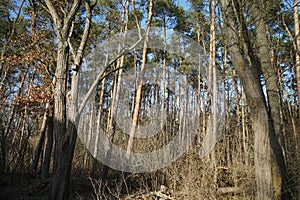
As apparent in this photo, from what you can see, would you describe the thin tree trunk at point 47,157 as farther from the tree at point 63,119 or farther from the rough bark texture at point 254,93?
the rough bark texture at point 254,93

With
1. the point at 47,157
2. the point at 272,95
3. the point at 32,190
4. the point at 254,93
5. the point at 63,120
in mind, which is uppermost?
the point at 272,95

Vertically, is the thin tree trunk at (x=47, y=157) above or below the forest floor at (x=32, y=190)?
above

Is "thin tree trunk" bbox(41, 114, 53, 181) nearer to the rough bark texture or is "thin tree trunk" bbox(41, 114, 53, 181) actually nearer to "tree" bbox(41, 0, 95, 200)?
"tree" bbox(41, 0, 95, 200)

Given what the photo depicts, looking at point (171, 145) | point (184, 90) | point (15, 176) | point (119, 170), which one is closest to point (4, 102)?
point (15, 176)

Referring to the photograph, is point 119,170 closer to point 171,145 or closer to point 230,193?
point 171,145

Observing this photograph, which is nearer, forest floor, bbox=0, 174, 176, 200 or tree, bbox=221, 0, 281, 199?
tree, bbox=221, 0, 281, 199

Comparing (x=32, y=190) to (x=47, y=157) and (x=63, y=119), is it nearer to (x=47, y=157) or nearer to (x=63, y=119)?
(x=47, y=157)

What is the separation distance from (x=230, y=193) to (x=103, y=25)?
11111 millimetres

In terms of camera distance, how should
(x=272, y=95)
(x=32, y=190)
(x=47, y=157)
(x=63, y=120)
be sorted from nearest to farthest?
(x=272, y=95)
(x=63, y=120)
(x=32, y=190)
(x=47, y=157)

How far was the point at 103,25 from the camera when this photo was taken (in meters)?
13.6

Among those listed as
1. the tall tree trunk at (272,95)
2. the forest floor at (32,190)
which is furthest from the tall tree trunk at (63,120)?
the tall tree trunk at (272,95)

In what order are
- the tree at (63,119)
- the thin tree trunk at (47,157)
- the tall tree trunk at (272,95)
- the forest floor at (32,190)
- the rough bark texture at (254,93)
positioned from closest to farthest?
the rough bark texture at (254,93), the tall tree trunk at (272,95), the tree at (63,119), the forest floor at (32,190), the thin tree trunk at (47,157)

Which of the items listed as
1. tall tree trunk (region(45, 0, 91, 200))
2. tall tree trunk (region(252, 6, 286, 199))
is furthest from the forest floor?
tall tree trunk (region(252, 6, 286, 199))

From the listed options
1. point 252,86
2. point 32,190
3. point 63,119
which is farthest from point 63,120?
point 252,86
